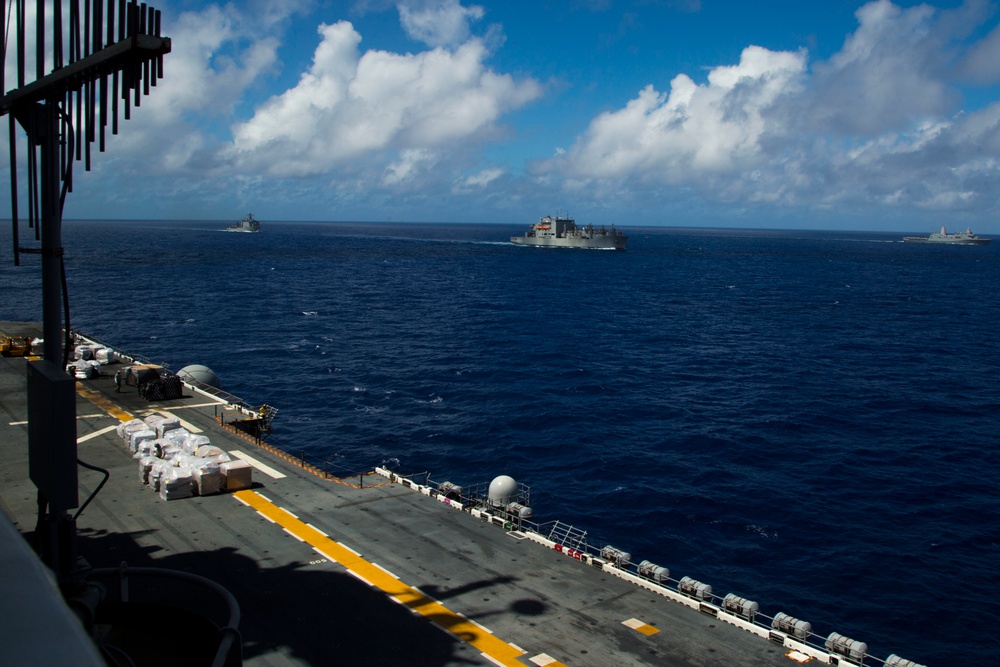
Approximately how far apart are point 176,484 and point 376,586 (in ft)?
38.8

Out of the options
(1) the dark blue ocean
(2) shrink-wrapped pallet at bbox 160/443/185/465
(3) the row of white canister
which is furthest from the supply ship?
(1) the dark blue ocean

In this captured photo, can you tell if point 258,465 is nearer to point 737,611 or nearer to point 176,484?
point 176,484

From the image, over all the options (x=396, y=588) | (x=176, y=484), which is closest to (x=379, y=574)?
(x=396, y=588)

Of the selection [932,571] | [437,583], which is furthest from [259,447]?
[932,571]

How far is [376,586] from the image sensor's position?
2594 cm

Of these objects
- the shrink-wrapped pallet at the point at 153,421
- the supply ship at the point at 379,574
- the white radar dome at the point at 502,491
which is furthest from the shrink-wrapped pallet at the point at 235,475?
the white radar dome at the point at 502,491

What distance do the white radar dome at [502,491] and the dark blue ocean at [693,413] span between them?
7.77 metres

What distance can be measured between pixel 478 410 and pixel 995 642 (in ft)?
123

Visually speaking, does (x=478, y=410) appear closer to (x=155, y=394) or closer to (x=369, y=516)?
(x=155, y=394)

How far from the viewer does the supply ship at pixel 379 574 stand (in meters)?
22.5

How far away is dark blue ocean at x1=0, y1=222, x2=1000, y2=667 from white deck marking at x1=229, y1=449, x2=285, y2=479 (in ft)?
29.4

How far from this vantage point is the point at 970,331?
99062 mm

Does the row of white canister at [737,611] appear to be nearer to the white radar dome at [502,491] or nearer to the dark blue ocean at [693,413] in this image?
the white radar dome at [502,491]

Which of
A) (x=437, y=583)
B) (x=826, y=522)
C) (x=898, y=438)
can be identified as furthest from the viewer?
(x=898, y=438)
